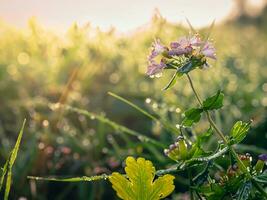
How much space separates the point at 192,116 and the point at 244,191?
5.2 inches

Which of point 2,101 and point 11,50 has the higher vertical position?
point 11,50

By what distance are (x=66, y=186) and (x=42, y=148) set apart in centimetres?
16

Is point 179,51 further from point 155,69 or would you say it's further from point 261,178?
point 261,178

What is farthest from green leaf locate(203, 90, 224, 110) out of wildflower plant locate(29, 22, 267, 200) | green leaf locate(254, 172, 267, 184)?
green leaf locate(254, 172, 267, 184)

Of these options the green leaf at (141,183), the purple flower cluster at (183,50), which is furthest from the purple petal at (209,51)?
the green leaf at (141,183)

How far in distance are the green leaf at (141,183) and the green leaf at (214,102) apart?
0.37ft

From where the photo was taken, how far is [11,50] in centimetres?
255

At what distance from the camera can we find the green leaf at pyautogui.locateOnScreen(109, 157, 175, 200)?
0.76 meters

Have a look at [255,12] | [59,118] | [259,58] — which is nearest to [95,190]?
[59,118]

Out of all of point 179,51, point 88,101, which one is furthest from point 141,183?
point 88,101

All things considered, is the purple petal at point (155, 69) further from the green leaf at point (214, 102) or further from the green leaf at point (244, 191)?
the green leaf at point (244, 191)

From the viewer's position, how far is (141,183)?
0.77 metres

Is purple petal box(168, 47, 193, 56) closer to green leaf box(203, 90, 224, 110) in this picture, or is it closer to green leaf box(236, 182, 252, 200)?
green leaf box(203, 90, 224, 110)

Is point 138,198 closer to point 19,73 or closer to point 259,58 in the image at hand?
point 19,73
